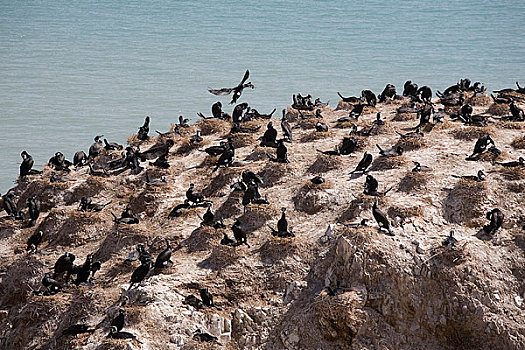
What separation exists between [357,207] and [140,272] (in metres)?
7.09

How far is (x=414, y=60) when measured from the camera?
312 ft

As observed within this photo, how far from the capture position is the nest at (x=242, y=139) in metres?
29.4

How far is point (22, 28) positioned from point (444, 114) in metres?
95.2

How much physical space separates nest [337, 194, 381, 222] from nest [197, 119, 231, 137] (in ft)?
35.1

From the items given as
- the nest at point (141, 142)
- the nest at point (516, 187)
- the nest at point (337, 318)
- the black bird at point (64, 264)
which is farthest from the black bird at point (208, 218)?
the nest at point (141, 142)

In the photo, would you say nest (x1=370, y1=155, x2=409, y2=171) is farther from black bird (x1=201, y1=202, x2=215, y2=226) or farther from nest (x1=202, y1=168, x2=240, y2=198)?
black bird (x1=201, y1=202, x2=215, y2=226)

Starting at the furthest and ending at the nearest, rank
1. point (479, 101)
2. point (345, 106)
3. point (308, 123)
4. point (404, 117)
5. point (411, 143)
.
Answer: point (345, 106) < point (479, 101) < point (308, 123) < point (404, 117) < point (411, 143)

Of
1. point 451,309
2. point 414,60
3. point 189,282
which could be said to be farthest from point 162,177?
point 414,60

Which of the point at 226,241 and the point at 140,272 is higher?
the point at 226,241

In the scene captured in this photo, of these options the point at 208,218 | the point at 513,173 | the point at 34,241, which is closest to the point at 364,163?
the point at 513,173

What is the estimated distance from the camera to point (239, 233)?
21.4 meters

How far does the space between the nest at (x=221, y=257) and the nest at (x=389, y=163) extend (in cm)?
659

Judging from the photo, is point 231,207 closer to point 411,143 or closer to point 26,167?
point 411,143

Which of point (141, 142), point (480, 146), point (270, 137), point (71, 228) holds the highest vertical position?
point (270, 137)
